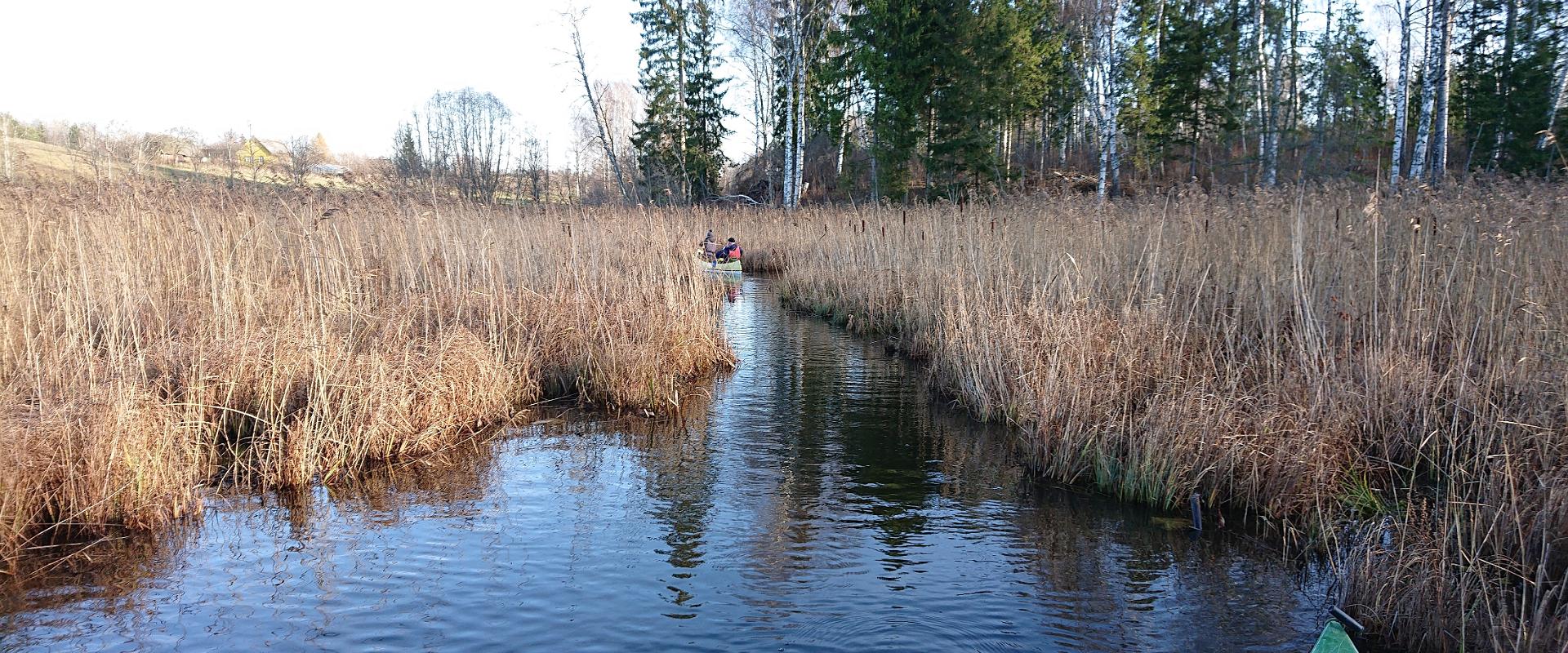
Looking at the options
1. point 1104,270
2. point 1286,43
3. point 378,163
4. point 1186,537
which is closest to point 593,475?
point 1186,537

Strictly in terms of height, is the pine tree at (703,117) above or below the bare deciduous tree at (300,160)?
above

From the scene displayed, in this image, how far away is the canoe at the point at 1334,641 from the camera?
288cm

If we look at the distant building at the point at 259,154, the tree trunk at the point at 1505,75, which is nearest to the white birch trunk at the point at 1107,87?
the tree trunk at the point at 1505,75

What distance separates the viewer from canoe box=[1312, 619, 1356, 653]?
288 cm

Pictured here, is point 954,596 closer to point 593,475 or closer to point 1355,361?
point 593,475

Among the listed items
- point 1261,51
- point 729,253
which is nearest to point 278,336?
point 729,253

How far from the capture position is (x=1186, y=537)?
4590mm

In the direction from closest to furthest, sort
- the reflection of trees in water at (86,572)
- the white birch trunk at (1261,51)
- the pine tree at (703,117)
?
A: the reflection of trees in water at (86,572)
the white birch trunk at (1261,51)
the pine tree at (703,117)

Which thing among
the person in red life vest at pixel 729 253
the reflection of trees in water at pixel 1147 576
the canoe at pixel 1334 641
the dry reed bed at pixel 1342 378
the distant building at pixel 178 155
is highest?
the distant building at pixel 178 155

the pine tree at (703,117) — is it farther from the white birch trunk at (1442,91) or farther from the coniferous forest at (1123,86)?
the white birch trunk at (1442,91)

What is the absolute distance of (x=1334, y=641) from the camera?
290cm

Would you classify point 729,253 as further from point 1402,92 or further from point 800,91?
point 1402,92

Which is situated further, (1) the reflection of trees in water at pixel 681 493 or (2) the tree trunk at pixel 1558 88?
(2) the tree trunk at pixel 1558 88

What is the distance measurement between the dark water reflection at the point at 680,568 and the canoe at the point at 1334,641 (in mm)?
653
